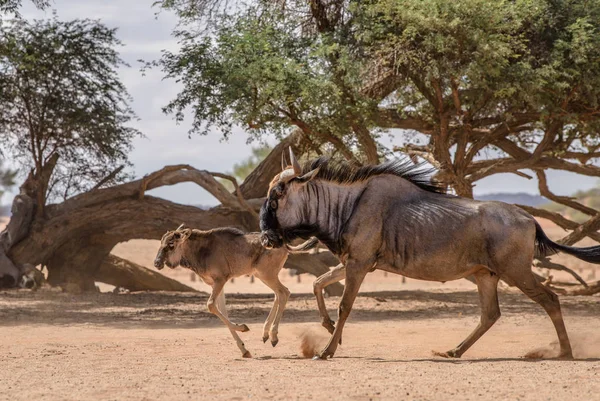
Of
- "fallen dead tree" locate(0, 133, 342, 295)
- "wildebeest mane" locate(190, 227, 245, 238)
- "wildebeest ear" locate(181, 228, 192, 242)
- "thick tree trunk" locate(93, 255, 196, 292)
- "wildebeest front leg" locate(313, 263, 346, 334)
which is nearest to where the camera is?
"wildebeest front leg" locate(313, 263, 346, 334)

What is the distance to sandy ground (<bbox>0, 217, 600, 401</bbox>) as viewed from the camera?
7.68 meters

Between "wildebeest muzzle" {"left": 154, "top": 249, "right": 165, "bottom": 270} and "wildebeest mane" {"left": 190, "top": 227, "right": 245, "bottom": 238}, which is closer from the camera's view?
"wildebeest muzzle" {"left": 154, "top": 249, "right": 165, "bottom": 270}

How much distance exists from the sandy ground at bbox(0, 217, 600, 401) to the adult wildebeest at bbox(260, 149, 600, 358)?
3.01 feet

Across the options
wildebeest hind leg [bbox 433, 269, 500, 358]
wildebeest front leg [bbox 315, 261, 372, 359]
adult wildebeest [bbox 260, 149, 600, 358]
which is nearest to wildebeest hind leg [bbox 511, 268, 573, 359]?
adult wildebeest [bbox 260, 149, 600, 358]

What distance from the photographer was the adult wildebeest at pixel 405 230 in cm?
984

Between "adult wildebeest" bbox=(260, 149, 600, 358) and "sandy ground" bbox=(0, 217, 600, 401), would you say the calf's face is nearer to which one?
"sandy ground" bbox=(0, 217, 600, 401)

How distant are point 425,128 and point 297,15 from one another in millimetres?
4219

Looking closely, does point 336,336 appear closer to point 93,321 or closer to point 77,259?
point 93,321

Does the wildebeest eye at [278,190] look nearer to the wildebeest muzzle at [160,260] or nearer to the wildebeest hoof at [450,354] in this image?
the wildebeest muzzle at [160,260]

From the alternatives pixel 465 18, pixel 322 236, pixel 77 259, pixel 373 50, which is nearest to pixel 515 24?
pixel 465 18

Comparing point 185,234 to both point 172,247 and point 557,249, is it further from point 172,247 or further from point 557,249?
point 557,249

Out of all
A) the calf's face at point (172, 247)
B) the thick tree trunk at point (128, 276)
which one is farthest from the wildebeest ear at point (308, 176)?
the thick tree trunk at point (128, 276)

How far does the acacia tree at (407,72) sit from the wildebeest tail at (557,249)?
25.7 feet

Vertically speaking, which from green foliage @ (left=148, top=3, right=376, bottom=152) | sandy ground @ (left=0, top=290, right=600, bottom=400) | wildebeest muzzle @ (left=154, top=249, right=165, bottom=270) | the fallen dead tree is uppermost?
green foliage @ (left=148, top=3, right=376, bottom=152)
